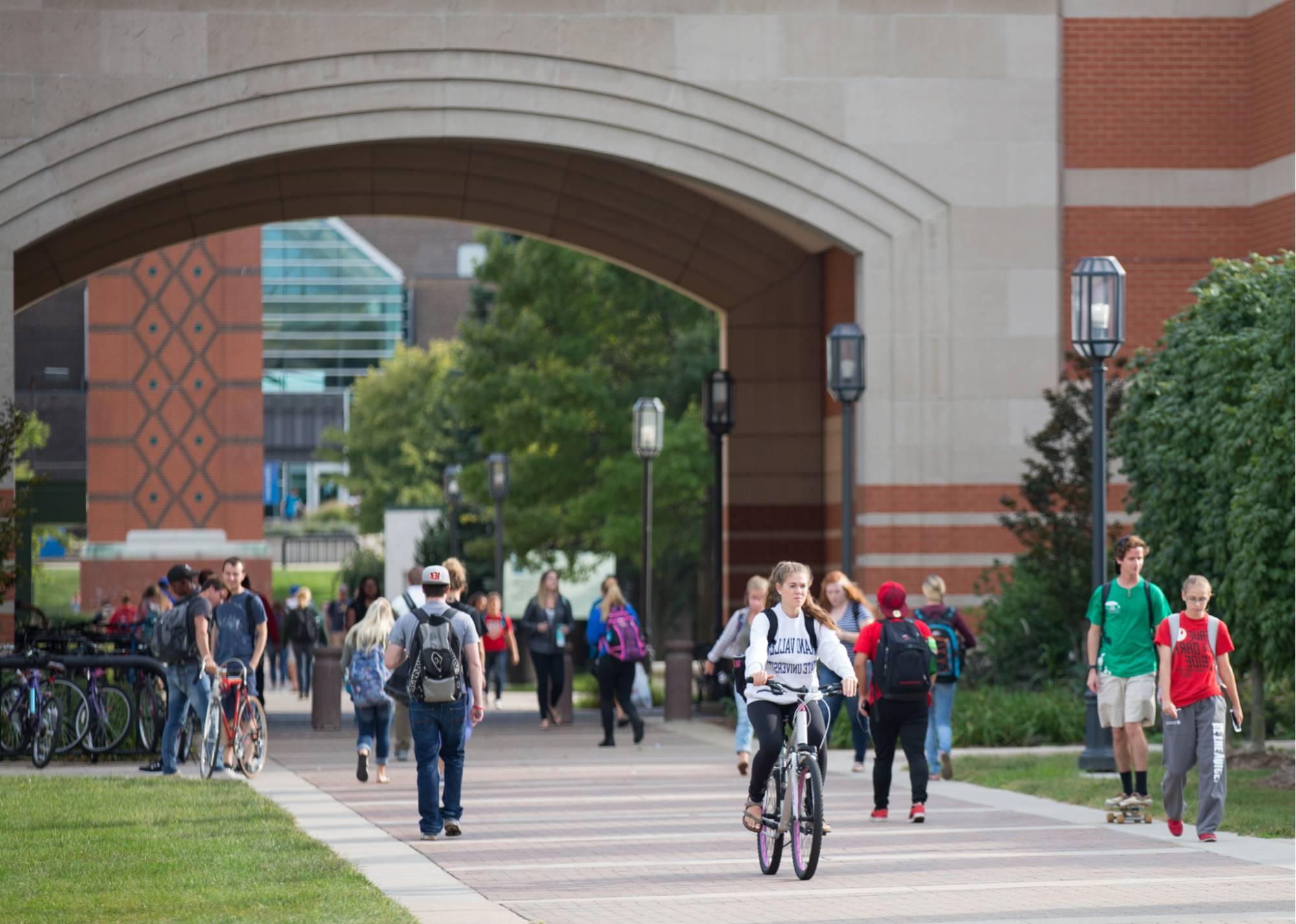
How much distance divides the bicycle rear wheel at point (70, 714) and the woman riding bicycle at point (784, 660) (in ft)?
27.5

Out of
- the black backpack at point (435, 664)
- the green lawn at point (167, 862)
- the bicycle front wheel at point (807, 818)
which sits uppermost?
the black backpack at point (435, 664)

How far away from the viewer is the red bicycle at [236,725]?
655 inches

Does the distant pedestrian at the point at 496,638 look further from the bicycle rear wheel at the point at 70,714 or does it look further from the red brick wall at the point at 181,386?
the red brick wall at the point at 181,386

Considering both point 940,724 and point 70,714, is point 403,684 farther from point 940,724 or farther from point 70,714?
point 70,714

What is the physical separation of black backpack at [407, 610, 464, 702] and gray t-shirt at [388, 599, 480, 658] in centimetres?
5

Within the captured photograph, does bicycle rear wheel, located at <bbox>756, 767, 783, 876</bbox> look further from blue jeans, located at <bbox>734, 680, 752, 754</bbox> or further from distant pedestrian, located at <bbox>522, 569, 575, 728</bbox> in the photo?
distant pedestrian, located at <bbox>522, 569, 575, 728</bbox>

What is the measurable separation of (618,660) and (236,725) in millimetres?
4996

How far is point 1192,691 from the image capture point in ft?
42.5

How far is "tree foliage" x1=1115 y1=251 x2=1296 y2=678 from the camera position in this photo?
52.1ft

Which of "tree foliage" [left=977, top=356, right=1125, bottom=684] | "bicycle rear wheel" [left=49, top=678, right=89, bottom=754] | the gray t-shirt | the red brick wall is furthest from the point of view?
the red brick wall

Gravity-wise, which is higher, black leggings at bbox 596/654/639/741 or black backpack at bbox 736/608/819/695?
black backpack at bbox 736/608/819/695

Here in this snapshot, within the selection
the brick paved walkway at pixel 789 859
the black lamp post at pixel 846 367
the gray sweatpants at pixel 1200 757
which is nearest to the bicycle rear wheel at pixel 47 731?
the brick paved walkway at pixel 789 859

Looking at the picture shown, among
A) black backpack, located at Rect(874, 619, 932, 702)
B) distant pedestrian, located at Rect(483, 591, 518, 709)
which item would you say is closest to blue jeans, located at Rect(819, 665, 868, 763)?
black backpack, located at Rect(874, 619, 932, 702)

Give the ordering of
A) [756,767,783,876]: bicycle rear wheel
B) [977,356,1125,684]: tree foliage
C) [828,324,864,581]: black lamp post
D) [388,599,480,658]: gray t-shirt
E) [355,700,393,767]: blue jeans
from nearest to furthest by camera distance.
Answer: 1. [756,767,783,876]: bicycle rear wheel
2. [388,599,480,658]: gray t-shirt
3. [355,700,393,767]: blue jeans
4. [828,324,864,581]: black lamp post
5. [977,356,1125,684]: tree foliage
